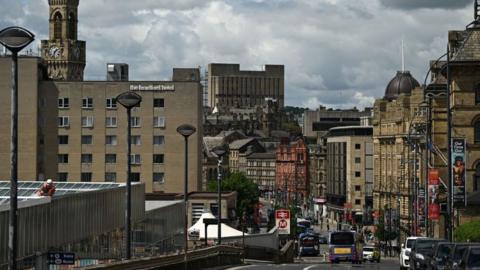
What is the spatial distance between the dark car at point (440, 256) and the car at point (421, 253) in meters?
1.31

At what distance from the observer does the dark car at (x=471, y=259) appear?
30344mm

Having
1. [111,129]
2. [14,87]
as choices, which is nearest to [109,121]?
[111,129]

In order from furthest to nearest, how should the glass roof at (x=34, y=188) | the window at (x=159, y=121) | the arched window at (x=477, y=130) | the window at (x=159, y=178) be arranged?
the window at (x=159, y=178) < the window at (x=159, y=121) < the arched window at (x=477, y=130) < the glass roof at (x=34, y=188)

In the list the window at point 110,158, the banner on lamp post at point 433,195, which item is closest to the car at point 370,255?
the banner on lamp post at point 433,195

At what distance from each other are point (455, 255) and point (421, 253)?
32.4 ft

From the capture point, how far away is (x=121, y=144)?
10844cm

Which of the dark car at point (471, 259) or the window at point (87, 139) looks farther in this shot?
the window at point (87, 139)

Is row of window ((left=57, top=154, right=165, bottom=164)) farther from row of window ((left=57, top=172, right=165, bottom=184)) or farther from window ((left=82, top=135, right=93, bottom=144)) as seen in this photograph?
window ((left=82, top=135, right=93, bottom=144))

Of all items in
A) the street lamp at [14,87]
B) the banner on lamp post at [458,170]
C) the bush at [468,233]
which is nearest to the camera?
the street lamp at [14,87]

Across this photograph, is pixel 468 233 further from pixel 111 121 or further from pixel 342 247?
pixel 111 121

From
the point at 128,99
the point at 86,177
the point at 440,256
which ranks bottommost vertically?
the point at 440,256

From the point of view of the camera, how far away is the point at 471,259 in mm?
30594

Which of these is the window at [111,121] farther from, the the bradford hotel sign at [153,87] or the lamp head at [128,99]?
the lamp head at [128,99]

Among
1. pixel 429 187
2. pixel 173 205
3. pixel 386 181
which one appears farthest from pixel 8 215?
pixel 386 181
